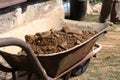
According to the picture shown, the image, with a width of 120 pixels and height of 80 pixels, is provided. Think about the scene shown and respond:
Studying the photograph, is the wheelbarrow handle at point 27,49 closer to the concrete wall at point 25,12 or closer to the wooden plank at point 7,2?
the wooden plank at point 7,2

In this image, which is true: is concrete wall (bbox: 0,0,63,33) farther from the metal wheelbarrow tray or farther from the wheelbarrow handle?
the wheelbarrow handle

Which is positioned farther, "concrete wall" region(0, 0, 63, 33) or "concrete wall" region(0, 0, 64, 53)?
"concrete wall" region(0, 0, 63, 33)

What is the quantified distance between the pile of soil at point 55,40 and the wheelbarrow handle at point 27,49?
456 millimetres

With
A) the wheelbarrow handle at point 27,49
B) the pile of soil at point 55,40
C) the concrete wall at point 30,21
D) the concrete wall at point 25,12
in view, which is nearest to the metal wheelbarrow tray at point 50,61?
the wheelbarrow handle at point 27,49

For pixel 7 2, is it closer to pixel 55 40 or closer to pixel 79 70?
pixel 55 40

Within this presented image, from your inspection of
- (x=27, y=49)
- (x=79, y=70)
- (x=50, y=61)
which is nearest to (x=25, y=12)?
(x=79, y=70)

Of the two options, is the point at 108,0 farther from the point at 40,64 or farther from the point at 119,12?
the point at 40,64

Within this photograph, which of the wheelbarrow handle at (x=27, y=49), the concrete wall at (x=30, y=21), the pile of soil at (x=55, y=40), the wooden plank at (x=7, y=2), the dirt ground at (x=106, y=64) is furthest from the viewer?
the dirt ground at (x=106, y=64)

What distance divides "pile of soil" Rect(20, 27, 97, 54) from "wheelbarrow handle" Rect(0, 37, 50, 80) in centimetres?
46

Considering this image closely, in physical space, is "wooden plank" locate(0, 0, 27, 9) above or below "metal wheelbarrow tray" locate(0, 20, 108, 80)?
above

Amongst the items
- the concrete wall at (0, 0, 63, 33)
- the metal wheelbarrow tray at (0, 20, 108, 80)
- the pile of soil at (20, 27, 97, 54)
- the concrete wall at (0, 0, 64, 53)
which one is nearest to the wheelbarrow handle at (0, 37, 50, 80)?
the metal wheelbarrow tray at (0, 20, 108, 80)

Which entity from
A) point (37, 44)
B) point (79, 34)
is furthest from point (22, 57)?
point (79, 34)

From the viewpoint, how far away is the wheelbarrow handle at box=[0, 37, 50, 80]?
8.73ft

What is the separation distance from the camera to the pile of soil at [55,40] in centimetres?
380
